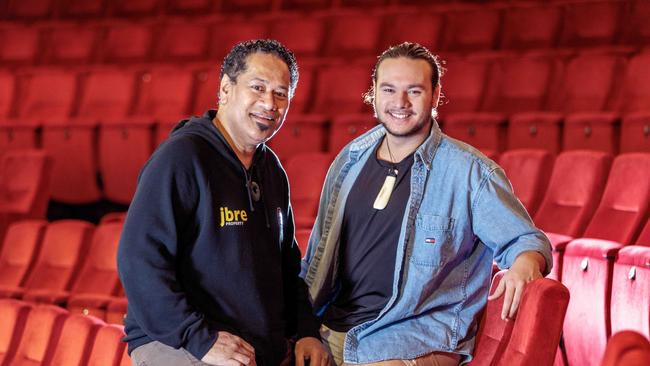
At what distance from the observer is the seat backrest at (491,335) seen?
48cm

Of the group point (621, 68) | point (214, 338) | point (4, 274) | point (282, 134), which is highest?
point (621, 68)

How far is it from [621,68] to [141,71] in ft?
2.48

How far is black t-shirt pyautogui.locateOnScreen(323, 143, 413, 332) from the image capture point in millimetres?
521

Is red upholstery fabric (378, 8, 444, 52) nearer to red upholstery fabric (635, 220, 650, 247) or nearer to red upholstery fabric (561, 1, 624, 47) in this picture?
red upholstery fabric (561, 1, 624, 47)

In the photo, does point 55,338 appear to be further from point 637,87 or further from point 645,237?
point 637,87

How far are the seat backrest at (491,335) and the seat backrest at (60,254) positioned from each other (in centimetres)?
75

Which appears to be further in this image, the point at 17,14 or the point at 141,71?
the point at 17,14

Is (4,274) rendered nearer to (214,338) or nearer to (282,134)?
(282,134)

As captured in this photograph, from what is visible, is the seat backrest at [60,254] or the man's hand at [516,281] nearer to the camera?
the man's hand at [516,281]

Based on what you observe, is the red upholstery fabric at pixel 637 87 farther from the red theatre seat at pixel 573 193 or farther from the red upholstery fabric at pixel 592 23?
the red theatre seat at pixel 573 193

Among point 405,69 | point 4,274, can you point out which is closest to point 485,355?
point 405,69

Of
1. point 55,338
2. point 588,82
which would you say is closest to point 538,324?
point 55,338

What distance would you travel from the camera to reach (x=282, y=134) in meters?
1.33

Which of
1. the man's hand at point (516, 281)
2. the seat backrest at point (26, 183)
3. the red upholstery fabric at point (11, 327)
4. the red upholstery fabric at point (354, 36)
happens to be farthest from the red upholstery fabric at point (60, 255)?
the man's hand at point (516, 281)
